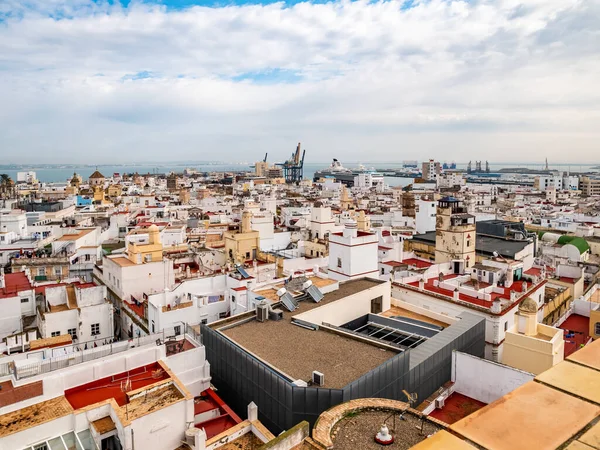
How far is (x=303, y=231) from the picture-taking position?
142 ft

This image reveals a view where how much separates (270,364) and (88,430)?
486cm

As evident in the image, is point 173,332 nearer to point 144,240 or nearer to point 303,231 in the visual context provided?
point 144,240

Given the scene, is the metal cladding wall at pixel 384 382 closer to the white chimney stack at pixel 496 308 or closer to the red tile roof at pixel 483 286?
the white chimney stack at pixel 496 308

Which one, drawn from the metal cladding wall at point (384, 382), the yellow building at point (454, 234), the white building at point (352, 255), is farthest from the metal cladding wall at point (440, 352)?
the yellow building at point (454, 234)

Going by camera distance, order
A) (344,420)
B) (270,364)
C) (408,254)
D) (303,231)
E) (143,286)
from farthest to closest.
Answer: (303,231) → (408,254) → (143,286) → (270,364) → (344,420)

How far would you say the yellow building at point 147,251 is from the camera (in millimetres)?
26094

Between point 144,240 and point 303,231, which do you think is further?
point 303,231

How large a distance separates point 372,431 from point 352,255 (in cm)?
1552

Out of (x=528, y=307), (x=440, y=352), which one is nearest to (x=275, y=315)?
(x=440, y=352)

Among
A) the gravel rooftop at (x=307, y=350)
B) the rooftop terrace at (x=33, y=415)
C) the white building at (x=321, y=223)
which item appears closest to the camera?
the rooftop terrace at (x=33, y=415)

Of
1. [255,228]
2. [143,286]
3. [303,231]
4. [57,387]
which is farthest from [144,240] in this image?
[57,387]

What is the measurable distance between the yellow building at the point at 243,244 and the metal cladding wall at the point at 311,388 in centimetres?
1699

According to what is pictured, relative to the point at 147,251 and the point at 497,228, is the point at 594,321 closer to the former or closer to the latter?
the point at 497,228

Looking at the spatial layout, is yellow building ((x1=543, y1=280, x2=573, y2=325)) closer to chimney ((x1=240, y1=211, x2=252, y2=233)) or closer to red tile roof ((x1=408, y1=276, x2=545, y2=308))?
red tile roof ((x1=408, y1=276, x2=545, y2=308))
